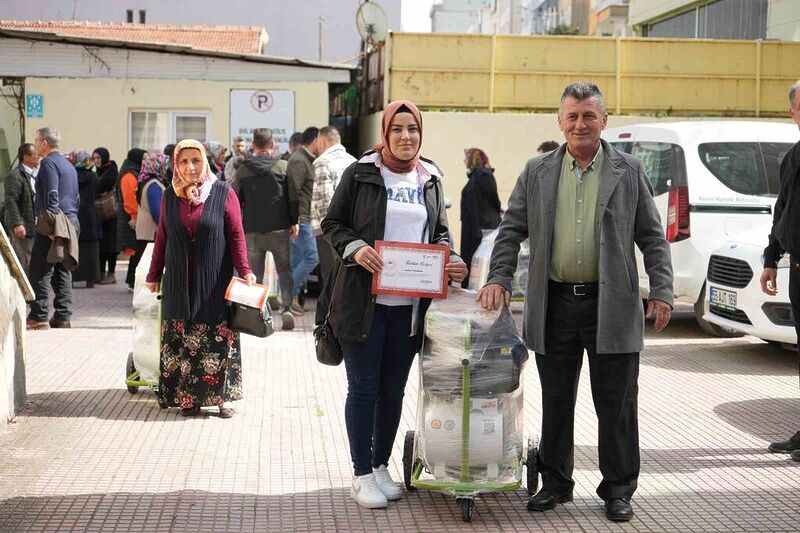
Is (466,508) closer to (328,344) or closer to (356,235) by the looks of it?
(328,344)

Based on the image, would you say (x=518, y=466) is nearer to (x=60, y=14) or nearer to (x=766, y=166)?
(x=766, y=166)

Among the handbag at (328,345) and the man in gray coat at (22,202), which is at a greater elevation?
the man in gray coat at (22,202)

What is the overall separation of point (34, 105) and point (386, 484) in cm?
1547

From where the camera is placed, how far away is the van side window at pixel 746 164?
38.4 ft

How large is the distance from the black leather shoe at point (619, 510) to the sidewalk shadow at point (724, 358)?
15.0ft

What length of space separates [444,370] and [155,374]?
346cm

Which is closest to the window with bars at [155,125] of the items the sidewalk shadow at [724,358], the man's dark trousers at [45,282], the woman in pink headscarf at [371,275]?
the man's dark trousers at [45,282]

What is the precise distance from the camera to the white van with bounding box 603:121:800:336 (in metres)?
11.5

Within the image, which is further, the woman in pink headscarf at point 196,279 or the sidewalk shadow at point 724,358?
the sidewalk shadow at point 724,358

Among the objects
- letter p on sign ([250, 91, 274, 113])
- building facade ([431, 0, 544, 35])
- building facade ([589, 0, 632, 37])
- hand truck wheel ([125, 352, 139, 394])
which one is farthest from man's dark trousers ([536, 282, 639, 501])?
building facade ([431, 0, 544, 35])

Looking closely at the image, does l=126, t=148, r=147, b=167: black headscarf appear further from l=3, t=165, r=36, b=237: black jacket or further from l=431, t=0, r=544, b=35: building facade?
l=431, t=0, r=544, b=35: building facade

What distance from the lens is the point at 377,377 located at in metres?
5.76

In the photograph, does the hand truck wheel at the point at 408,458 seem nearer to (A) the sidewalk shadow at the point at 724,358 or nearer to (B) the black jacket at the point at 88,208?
(A) the sidewalk shadow at the point at 724,358

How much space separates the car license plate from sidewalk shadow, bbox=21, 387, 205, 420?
4810 mm
